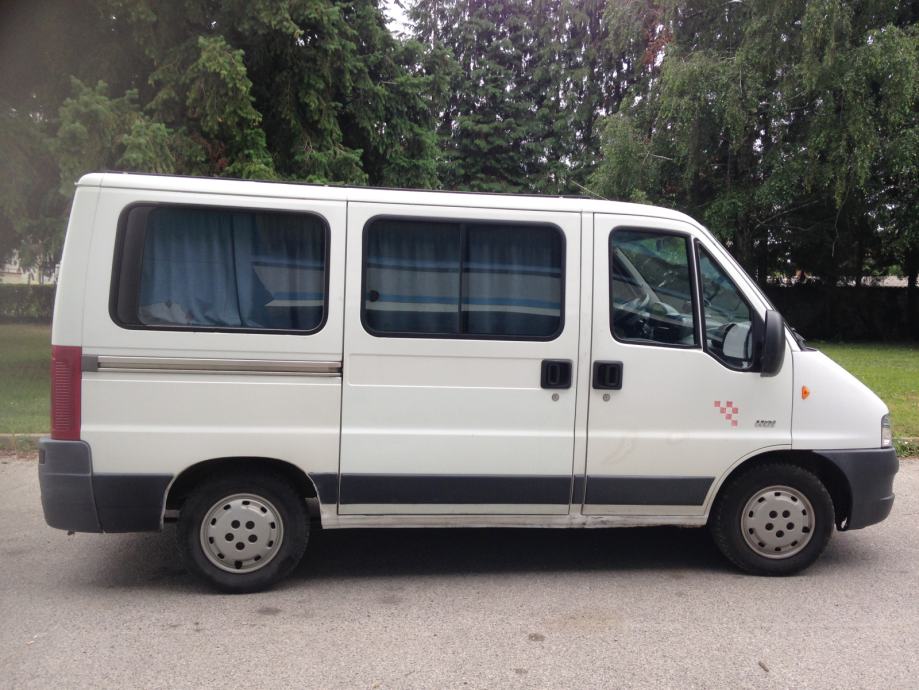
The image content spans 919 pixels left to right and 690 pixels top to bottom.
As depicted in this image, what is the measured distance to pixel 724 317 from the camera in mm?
4867

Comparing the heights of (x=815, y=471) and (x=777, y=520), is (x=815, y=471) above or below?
above

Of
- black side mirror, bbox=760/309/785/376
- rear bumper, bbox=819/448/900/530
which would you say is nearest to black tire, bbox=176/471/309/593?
black side mirror, bbox=760/309/785/376

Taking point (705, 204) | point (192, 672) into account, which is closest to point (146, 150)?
point (192, 672)

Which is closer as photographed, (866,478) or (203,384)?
(203,384)

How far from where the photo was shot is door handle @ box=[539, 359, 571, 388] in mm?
4645

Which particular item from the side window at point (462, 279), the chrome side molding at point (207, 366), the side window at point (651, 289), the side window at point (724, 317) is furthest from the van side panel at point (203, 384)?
the side window at point (724, 317)

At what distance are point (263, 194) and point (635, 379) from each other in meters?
2.35

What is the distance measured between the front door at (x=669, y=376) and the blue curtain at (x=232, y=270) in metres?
1.66

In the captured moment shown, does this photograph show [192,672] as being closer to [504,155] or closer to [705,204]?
[705,204]

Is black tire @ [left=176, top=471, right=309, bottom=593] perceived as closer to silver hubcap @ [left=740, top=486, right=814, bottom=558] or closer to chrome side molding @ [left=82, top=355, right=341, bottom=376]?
chrome side molding @ [left=82, top=355, right=341, bottom=376]

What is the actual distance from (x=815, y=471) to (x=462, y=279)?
8.26ft

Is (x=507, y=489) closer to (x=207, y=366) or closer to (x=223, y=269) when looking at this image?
(x=207, y=366)

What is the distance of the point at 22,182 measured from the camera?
11.0 m

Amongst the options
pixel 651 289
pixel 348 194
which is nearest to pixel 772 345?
pixel 651 289
